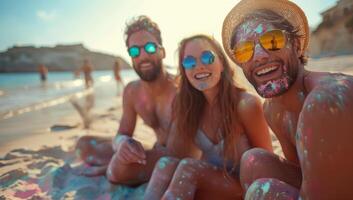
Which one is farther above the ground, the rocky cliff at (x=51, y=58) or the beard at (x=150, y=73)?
the rocky cliff at (x=51, y=58)

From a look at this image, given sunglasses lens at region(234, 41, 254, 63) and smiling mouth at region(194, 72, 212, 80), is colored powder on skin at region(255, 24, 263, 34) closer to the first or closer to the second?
sunglasses lens at region(234, 41, 254, 63)

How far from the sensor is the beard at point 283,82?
5.62 ft

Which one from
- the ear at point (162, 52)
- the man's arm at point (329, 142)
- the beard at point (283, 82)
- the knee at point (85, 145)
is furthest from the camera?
the knee at point (85, 145)

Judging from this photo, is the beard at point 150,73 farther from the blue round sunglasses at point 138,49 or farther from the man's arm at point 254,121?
the man's arm at point 254,121

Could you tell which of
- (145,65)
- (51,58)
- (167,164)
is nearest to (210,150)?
(167,164)

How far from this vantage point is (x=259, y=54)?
5.73 feet

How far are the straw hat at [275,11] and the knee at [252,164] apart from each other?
70 cm

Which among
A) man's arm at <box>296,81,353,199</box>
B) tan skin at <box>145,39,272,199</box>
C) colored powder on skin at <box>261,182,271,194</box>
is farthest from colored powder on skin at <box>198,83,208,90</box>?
man's arm at <box>296,81,353,199</box>

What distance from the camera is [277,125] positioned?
2.02m

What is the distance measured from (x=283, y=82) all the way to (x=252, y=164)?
61cm

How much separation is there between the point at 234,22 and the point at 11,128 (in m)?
6.37

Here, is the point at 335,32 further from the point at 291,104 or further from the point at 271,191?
the point at 271,191

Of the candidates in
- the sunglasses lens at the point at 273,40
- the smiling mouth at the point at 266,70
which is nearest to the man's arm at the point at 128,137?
the smiling mouth at the point at 266,70

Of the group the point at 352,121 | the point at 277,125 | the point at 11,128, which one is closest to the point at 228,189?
the point at 277,125
